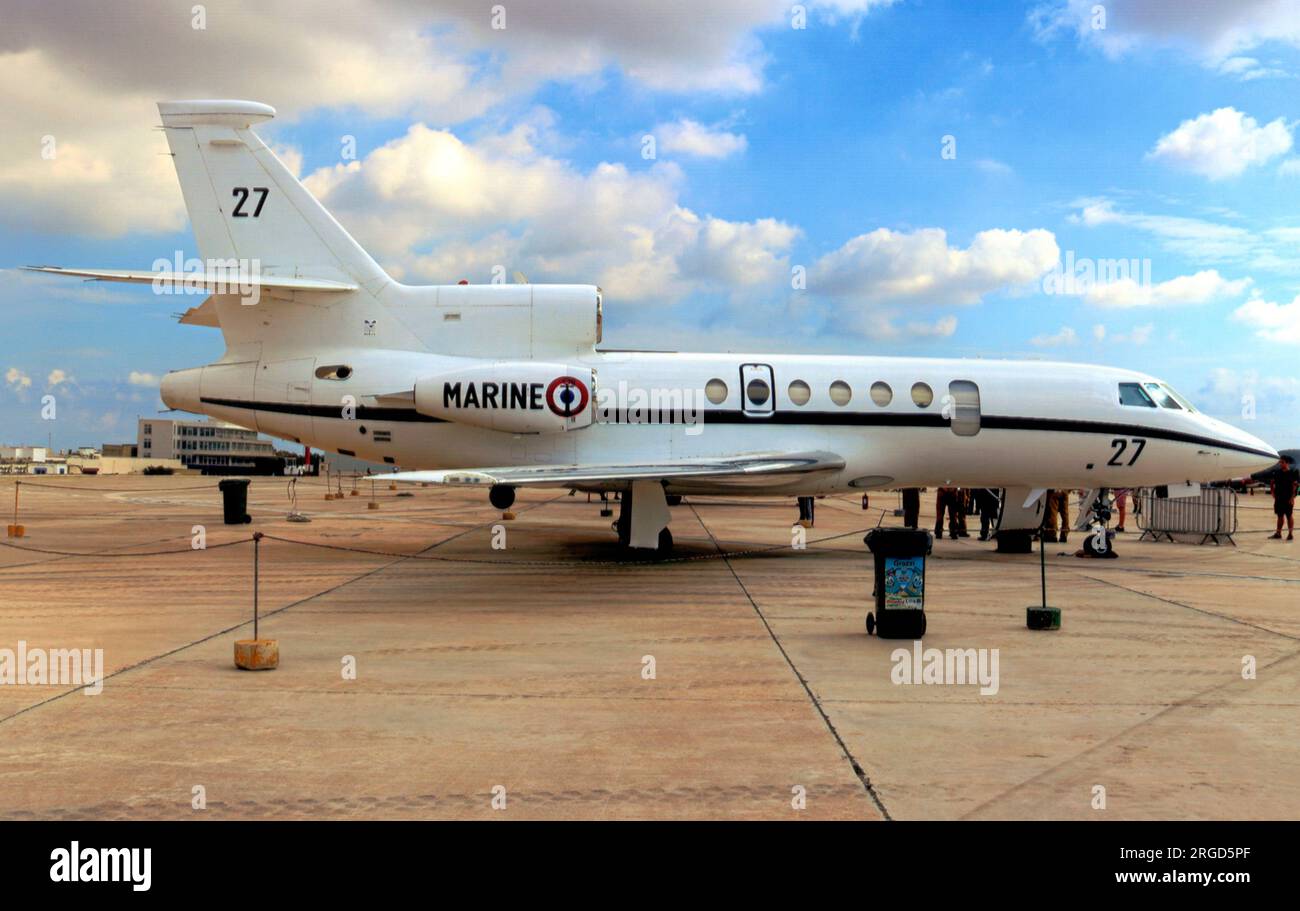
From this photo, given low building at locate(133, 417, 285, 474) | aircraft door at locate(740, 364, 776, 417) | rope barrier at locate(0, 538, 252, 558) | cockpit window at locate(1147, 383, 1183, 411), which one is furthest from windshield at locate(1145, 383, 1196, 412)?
low building at locate(133, 417, 285, 474)

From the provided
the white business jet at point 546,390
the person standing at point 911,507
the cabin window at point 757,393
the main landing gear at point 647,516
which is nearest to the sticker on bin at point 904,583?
the white business jet at point 546,390

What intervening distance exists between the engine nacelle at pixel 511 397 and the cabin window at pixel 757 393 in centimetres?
250

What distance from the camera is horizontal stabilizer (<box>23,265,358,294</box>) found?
13.9m

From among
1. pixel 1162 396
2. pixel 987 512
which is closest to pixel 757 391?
pixel 1162 396

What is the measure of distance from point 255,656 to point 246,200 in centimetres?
1099

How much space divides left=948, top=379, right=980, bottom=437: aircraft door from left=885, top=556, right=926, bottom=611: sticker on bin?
7477 mm

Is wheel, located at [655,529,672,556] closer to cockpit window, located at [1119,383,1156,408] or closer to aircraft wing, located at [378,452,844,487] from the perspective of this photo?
aircraft wing, located at [378,452,844,487]

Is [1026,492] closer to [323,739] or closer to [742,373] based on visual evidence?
[742,373]

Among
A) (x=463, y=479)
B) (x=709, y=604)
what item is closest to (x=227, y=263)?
(x=463, y=479)

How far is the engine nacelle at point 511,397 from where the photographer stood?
1535 centimetres

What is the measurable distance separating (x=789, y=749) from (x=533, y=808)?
175 centimetres

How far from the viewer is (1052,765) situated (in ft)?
18.0

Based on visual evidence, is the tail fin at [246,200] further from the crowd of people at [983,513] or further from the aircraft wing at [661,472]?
the crowd of people at [983,513]

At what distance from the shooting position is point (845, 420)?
1622cm
